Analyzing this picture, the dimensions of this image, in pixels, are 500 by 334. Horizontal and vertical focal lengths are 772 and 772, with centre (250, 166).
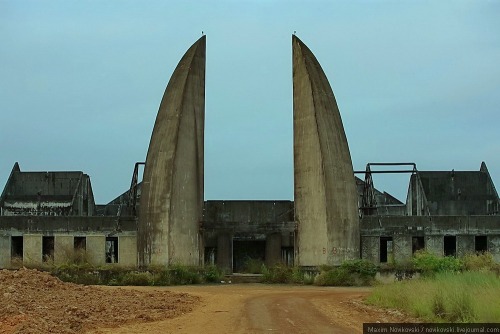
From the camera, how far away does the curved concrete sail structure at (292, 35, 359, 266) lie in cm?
3612

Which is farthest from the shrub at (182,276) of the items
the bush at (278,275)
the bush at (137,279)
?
the bush at (278,275)

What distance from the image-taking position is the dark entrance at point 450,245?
38.9 m

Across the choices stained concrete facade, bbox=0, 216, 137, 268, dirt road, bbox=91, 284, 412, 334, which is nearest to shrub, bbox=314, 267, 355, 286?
stained concrete facade, bbox=0, 216, 137, 268

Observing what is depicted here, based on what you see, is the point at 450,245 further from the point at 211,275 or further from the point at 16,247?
the point at 16,247

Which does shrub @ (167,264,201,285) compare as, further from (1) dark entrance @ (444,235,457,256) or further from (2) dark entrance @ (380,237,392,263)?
(1) dark entrance @ (444,235,457,256)

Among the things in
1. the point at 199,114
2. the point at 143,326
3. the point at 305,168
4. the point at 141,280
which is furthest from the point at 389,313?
the point at 199,114

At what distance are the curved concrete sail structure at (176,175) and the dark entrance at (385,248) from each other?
927cm

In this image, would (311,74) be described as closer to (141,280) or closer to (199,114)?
(199,114)

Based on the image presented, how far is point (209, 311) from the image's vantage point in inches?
714

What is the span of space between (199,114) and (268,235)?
707cm

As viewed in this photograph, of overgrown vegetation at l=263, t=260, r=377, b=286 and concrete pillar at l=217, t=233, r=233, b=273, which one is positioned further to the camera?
concrete pillar at l=217, t=233, r=233, b=273

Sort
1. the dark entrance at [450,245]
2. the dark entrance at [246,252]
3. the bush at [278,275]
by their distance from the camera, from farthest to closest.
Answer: the dark entrance at [246,252], the dark entrance at [450,245], the bush at [278,275]

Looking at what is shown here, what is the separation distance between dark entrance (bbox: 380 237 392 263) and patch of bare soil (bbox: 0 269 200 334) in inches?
721

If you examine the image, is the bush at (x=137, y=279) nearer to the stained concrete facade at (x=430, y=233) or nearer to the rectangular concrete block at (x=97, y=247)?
the rectangular concrete block at (x=97, y=247)
